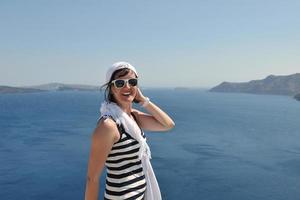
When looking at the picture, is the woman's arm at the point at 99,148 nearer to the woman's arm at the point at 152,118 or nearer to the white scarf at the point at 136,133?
the white scarf at the point at 136,133

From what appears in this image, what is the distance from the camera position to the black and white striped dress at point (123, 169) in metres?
2.86

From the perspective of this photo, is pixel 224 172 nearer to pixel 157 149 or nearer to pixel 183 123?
pixel 157 149

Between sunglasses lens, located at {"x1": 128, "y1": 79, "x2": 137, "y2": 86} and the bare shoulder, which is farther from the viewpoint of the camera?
sunglasses lens, located at {"x1": 128, "y1": 79, "x2": 137, "y2": 86}

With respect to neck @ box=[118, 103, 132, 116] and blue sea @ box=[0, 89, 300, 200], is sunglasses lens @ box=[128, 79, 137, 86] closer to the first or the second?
neck @ box=[118, 103, 132, 116]

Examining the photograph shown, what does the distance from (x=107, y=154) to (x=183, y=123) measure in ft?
260

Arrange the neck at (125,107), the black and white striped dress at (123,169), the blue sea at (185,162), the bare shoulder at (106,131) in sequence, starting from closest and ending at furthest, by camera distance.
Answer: the bare shoulder at (106,131), the black and white striped dress at (123,169), the neck at (125,107), the blue sea at (185,162)

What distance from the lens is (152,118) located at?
3625mm

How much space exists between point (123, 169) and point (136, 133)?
363 mm

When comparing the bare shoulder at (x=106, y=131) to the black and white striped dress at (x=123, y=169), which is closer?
the bare shoulder at (x=106, y=131)

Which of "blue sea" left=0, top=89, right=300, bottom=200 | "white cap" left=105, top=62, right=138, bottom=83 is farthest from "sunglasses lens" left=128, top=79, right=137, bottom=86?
"blue sea" left=0, top=89, right=300, bottom=200

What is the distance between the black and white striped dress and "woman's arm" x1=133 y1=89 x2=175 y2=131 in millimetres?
622

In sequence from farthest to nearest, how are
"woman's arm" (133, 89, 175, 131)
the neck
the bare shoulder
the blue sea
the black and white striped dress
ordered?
the blue sea → "woman's arm" (133, 89, 175, 131) → the neck → the black and white striped dress → the bare shoulder

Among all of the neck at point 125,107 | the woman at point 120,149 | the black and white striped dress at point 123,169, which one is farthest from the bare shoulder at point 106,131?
the neck at point 125,107

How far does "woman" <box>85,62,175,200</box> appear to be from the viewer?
2.68 meters
